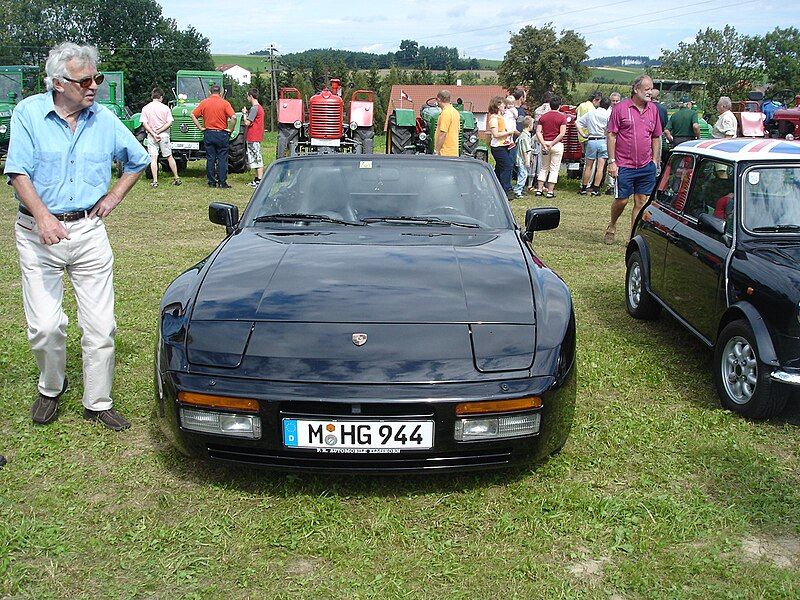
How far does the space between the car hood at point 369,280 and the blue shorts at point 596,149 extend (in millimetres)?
10679

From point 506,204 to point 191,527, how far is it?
2.66m

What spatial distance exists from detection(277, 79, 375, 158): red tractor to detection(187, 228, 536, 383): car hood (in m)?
12.9

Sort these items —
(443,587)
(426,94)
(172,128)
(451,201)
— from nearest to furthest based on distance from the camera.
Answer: (443,587), (451,201), (172,128), (426,94)

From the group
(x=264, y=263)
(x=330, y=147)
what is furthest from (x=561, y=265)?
(x=330, y=147)

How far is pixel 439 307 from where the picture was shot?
340 centimetres

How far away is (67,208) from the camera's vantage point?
372 cm

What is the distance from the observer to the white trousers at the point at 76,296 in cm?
373

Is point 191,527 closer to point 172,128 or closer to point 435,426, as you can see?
point 435,426

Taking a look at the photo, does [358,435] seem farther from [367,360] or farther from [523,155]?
[523,155]

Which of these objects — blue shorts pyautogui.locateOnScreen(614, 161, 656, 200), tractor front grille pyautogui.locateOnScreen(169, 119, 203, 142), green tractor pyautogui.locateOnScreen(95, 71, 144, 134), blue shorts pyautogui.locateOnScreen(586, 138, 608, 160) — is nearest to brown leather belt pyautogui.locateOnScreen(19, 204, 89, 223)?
blue shorts pyautogui.locateOnScreen(614, 161, 656, 200)

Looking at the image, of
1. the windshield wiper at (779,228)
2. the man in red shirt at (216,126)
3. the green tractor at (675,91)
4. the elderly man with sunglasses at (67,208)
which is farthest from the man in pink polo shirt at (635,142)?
the green tractor at (675,91)

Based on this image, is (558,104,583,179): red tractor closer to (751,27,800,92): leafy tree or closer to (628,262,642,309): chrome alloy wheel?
(628,262,642,309): chrome alloy wheel

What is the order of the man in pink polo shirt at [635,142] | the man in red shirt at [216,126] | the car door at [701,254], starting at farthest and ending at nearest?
the man in red shirt at [216,126] → the man in pink polo shirt at [635,142] → the car door at [701,254]

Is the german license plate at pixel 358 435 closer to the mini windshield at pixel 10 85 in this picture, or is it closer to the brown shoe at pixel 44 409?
the brown shoe at pixel 44 409
